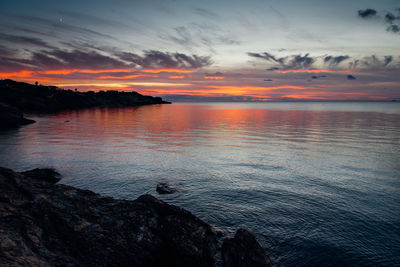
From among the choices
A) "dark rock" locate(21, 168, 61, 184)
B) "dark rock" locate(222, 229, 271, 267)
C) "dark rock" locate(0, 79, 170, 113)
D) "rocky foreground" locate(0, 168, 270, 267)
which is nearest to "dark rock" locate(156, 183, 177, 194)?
"rocky foreground" locate(0, 168, 270, 267)

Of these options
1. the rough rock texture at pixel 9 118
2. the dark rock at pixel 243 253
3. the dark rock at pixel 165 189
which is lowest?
the dark rock at pixel 165 189

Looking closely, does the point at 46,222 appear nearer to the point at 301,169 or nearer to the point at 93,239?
the point at 93,239

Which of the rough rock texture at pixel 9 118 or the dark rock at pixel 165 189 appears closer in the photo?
the dark rock at pixel 165 189

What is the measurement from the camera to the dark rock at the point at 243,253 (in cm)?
898

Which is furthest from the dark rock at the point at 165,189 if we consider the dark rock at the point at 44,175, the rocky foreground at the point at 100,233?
the dark rock at the point at 44,175

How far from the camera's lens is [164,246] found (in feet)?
30.9

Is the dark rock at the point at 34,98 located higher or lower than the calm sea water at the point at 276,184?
higher

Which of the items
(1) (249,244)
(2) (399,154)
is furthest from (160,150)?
(2) (399,154)

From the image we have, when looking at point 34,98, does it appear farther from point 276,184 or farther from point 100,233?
point 100,233

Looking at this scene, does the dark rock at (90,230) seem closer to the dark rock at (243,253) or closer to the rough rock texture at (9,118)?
the dark rock at (243,253)

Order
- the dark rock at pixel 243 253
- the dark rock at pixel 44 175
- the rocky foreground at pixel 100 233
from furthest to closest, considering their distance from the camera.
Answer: the dark rock at pixel 44 175
the dark rock at pixel 243 253
the rocky foreground at pixel 100 233

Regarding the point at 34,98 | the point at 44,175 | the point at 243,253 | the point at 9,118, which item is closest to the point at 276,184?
the point at 243,253

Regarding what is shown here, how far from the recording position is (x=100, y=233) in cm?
857

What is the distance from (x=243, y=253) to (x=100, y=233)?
5.87 m
